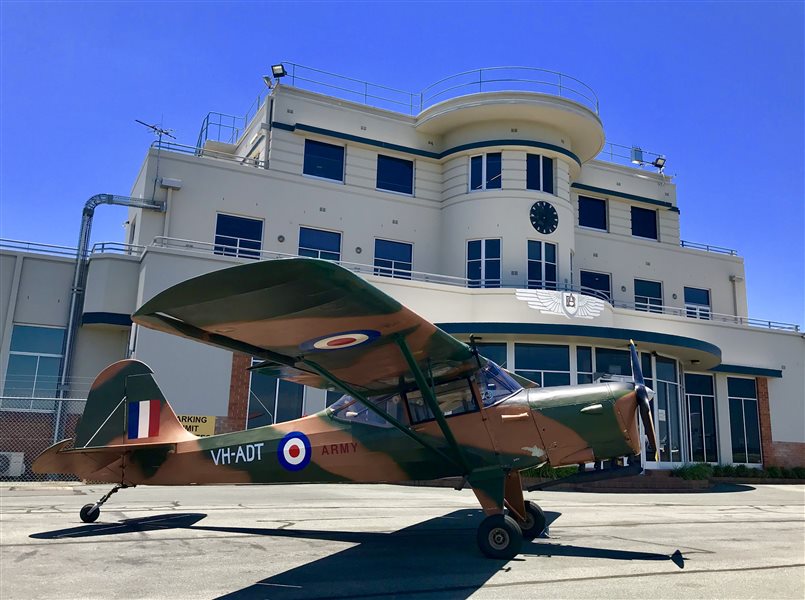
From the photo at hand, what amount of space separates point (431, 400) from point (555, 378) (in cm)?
1366

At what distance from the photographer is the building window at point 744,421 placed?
88.0ft

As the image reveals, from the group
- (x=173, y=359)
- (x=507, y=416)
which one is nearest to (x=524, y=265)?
(x=173, y=359)

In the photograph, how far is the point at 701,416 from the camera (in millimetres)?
26406

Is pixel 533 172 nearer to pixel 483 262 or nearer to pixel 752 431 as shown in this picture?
pixel 483 262

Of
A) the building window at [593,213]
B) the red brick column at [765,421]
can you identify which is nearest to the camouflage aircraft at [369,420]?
the red brick column at [765,421]

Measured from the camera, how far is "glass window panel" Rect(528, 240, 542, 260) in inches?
997

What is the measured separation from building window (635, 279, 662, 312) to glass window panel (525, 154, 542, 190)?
7744 millimetres

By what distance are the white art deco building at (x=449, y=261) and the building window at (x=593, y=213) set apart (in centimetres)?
8

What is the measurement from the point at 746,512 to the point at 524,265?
44.7 ft

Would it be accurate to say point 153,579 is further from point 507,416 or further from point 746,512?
point 746,512

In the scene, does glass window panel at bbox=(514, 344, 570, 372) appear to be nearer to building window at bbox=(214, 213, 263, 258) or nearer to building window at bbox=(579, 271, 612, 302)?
building window at bbox=(579, 271, 612, 302)

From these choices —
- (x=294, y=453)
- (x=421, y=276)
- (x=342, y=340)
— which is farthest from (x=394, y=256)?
(x=342, y=340)

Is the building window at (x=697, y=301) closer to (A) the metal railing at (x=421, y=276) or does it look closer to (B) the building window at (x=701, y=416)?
(A) the metal railing at (x=421, y=276)

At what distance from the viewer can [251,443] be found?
8148mm
